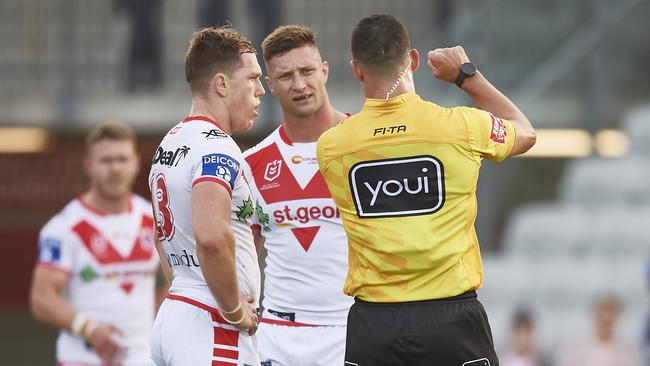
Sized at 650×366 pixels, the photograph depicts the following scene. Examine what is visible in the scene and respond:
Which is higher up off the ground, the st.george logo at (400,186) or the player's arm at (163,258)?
the st.george logo at (400,186)

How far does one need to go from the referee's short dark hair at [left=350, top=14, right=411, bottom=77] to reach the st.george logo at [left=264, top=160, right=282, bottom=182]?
144 centimetres

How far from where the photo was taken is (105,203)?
9.30 m

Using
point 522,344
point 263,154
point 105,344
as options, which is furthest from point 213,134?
point 522,344

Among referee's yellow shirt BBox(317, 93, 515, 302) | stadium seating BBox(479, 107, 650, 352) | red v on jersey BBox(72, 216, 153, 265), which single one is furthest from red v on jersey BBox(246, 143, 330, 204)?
stadium seating BBox(479, 107, 650, 352)

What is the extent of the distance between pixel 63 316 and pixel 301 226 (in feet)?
7.96

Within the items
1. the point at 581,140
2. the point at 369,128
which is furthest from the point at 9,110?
the point at 369,128

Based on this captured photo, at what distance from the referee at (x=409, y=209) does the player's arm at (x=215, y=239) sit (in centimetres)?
50

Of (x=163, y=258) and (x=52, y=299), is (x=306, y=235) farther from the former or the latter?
(x=52, y=299)

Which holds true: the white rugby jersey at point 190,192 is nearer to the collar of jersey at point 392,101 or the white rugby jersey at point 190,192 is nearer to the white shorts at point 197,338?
the white shorts at point 197,338

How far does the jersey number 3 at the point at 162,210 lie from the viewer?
19.6 feet

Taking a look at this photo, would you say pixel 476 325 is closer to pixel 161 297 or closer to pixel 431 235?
pixel 431 235

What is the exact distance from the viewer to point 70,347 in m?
8.97

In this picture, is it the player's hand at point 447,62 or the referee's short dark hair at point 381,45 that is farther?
the player's hand at point 447,62

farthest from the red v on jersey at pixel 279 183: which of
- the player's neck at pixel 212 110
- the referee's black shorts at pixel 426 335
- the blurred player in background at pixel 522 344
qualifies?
the blurred player in background at pixel 522 344
